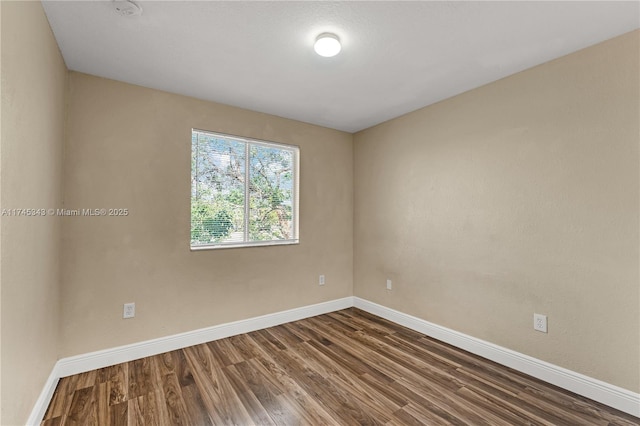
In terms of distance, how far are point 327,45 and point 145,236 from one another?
2.21 meters

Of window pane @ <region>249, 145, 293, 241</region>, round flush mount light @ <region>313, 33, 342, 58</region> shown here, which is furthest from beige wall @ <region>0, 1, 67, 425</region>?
window pane @ <region>249, 145, 293, 241</region>

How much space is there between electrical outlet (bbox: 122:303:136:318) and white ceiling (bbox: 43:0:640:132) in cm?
195

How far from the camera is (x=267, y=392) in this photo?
207cm

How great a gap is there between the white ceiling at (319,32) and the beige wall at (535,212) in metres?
0.29

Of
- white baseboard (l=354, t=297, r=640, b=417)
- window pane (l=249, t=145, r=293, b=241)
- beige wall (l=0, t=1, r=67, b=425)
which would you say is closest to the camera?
beige wall (l=0, t=1, r=67, b=425)

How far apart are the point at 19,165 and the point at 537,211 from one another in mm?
3304

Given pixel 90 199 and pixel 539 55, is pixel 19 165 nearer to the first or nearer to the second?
pixel 90 199

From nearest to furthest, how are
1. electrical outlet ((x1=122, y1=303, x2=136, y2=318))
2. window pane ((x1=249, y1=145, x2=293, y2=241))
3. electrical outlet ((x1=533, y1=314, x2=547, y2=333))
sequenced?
electrical outlet ((x1=533, y1=314, x2=547, y2=333)) → electrical outlet ((x1=122, y1=303, x2=136, y2=318)) → window pane ((x1=249, y1=145, x2=293, y2=241))

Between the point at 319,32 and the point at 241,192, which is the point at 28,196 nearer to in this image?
the point at 241,192

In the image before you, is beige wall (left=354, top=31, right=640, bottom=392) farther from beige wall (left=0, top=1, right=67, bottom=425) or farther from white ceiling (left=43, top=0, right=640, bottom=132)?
beige wall (left=0, top=1, right=67, bottom=425)

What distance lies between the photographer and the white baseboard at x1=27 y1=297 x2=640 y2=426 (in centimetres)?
189

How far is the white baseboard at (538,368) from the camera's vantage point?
6.16ft

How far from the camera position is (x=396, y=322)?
341 centimetres

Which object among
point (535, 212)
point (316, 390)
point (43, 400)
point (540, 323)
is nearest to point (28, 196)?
point (43, 400)
